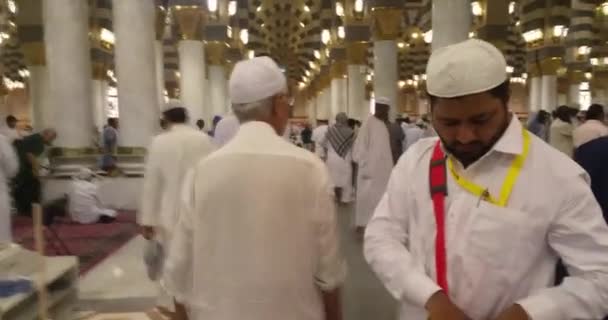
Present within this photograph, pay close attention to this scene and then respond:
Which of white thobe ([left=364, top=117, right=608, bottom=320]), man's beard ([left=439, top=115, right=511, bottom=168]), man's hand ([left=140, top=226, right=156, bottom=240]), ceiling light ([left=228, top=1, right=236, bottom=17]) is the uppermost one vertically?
ceiling light ([left=228, top=1, right=236, bottom=17])

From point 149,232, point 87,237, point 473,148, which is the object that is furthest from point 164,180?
point 87,237

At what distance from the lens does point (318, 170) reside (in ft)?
6.31

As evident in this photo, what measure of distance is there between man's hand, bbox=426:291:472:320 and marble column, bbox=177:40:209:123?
43.9ft

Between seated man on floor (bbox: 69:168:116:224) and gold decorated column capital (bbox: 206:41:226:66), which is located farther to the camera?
gold decorated column capital (bbox: 206:41:226:66)

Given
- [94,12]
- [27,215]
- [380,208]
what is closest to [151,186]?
[380,208]

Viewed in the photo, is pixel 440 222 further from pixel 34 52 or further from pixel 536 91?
pixel 536 91

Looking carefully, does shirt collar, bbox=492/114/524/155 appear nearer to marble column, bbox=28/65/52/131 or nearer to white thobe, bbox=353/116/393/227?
white thobe, bbox=353/116/393/227

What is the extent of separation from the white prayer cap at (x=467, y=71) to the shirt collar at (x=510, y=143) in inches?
4.8

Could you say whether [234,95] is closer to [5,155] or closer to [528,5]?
[5,155]

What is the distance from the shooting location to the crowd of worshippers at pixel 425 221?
131cm

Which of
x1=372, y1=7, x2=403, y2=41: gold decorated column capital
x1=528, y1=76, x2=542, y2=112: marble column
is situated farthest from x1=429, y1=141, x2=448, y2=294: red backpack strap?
x1=528, y1=76, x2=542, y2=112: marble column

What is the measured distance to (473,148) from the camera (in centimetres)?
137

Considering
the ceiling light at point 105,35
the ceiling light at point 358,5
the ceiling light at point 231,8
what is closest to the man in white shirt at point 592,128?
the ceiling light at point 105,35

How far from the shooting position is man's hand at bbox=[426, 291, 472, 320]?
4.30 feet
